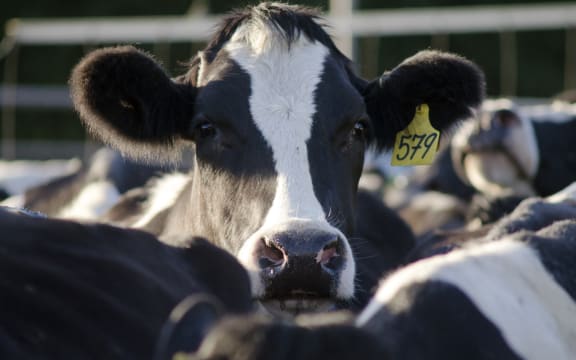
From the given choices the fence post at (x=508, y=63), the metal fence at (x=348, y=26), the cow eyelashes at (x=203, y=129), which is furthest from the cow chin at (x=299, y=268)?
the fence post at (x=508, y=63)

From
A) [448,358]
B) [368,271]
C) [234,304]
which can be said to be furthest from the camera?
[368,271]

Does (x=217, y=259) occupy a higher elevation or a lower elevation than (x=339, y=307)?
higher

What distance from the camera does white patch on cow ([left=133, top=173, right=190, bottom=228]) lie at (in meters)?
4.92

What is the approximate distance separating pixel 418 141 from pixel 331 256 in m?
1.32

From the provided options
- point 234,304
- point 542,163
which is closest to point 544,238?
point 234,304

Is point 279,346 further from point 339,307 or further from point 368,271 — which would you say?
point 368,271

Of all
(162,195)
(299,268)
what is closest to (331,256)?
(299,268)

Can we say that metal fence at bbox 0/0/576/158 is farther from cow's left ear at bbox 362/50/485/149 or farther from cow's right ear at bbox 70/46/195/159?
cow's right ear at bbox 70/46/195/159

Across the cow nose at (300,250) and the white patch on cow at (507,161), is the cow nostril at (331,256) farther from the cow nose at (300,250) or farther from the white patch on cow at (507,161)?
the white patch on cow at (507,161)

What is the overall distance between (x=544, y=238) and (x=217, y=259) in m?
0.79

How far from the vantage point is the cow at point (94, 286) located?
6.81ft

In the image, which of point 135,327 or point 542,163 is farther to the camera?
point 542,163

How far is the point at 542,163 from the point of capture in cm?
761

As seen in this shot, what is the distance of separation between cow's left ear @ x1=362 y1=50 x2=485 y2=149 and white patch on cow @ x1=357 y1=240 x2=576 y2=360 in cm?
207
